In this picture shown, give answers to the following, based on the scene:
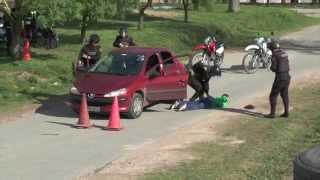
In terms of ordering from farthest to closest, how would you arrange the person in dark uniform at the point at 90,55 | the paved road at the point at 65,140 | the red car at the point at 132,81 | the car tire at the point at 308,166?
1. the person in dark uniform at the point at 90,55
2. the red car at the point at 132,81
3. the paved road at the point at 65,140
4. the car tire at the point at 308,166

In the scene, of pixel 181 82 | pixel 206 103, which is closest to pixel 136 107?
pixel 181 82

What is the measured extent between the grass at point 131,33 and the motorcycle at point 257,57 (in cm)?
546

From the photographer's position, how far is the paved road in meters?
10.8

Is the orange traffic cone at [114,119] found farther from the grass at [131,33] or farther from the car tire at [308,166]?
the car tire at [308,166]

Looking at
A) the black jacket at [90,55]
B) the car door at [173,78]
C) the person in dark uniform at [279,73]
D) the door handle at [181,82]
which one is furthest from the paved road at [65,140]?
the person in dark uniform at [279,73]

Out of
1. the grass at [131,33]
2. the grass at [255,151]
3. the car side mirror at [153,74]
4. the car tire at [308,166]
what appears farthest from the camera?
the grass at [131,33]

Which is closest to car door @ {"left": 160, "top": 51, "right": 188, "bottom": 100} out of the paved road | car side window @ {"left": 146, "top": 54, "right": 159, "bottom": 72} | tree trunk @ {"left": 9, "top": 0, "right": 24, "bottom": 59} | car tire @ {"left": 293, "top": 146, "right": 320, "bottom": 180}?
car side window @ {"left": 146, "top": 54, "right": 159, "bottom": 72}

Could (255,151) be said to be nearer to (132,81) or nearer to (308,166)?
(132,81)

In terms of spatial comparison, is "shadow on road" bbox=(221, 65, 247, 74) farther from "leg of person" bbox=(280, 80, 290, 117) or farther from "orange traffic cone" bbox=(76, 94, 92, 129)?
"orange traffic cone" bbox=(76, 94, 92, 129)

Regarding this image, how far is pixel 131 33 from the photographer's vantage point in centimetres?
3459

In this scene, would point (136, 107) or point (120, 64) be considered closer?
point (136, 107)

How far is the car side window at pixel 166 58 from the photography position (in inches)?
697

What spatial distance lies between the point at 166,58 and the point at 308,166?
42.6 ft

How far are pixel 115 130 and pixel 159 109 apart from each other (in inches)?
139
